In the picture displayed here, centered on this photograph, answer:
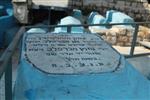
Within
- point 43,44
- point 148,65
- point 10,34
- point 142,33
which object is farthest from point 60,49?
point 10,34

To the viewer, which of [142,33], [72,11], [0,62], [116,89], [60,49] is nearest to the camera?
[0,62]

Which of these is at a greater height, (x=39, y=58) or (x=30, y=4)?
(x=39, y=58)

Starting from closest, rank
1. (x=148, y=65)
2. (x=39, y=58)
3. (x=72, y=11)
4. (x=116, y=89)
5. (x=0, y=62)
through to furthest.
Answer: (x=0, y=62)
(x=116, y=89)
(x=39, y=58)
(x=148, y=65)
(x=72, y=11)

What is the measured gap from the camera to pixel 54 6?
35.9 ft

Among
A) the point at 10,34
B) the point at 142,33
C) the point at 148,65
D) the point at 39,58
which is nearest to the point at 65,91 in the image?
the point at 39,58

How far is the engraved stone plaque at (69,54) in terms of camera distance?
2.43 meters

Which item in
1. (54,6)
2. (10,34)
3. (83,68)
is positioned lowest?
(10,34)

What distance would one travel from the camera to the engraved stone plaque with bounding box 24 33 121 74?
243cm

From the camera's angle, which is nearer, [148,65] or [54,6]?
[148,65]

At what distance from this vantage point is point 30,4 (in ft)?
35.5

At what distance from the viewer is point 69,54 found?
265 cm

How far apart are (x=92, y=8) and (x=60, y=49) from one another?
8869 mm

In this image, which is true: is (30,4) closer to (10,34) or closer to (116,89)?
(10,34)

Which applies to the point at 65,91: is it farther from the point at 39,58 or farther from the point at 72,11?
the point at 72,11
